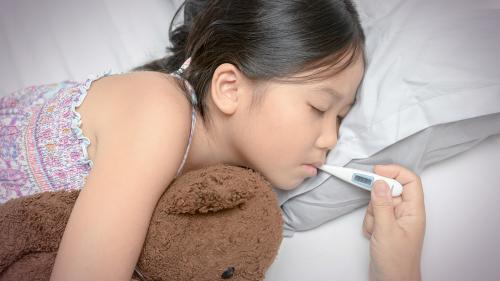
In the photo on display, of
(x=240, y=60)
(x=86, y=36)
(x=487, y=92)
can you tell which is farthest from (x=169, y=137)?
(x=86, y=36)

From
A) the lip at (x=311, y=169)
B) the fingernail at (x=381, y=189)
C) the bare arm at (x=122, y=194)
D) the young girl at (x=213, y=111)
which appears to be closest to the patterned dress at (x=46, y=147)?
the young girl at (x=213, y=111)

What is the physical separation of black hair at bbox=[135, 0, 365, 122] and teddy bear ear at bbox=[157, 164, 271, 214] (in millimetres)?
210

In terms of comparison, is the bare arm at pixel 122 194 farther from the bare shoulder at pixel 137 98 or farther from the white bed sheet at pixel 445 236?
the white bed sheet at pixel 445 236

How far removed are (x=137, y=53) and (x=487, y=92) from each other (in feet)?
2.84

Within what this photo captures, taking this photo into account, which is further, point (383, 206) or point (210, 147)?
point (210, 147)

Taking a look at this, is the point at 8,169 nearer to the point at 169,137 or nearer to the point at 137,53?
the point at 169,137

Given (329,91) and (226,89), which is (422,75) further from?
(226,89)

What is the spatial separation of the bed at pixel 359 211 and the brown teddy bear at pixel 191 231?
21cm

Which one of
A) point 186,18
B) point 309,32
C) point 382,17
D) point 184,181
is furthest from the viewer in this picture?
point 186,18

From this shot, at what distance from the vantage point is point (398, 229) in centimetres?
73

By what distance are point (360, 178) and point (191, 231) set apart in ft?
1.09

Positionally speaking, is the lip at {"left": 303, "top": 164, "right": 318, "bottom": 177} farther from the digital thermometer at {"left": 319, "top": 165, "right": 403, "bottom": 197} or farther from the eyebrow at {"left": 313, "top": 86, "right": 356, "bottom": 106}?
the eyebrow at {"left": 313, "top": 86, "right": 356, "bottom": 106}

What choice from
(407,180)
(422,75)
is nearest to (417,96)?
(422,75)

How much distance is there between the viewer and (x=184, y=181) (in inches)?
26.2
